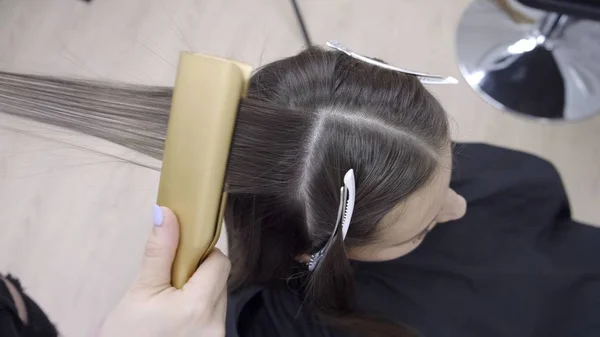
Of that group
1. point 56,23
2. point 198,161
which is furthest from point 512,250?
point 56,23

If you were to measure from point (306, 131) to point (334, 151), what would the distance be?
0.13 feet

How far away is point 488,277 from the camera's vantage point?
90 cm

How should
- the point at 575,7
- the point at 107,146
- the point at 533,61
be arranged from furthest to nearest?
the point at 533,61 → the point at 107,146 → the point at 575,7

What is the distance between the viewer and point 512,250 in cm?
94

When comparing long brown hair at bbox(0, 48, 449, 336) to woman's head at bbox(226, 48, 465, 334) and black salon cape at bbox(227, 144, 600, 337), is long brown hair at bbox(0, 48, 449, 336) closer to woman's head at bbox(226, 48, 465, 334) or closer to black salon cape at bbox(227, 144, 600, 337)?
woman's head at bbox(226, 48, 465, 334)

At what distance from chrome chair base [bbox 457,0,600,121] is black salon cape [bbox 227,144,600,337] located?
1.68ft

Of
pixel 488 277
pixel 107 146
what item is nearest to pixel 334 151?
pixel 488 277

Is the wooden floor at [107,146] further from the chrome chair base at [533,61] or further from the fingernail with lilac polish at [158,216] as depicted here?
the fingernail with lilac polish at [158,216]

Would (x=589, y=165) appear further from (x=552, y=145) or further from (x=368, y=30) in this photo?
(x=368, y=30)

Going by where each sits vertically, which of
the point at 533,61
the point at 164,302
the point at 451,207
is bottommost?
the point at 164,302

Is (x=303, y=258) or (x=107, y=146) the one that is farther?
(x=107, y=146)

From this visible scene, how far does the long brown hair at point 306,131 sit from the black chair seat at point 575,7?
1.88 feet

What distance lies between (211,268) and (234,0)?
1.27 m

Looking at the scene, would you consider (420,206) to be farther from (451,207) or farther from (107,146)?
(107,146)
